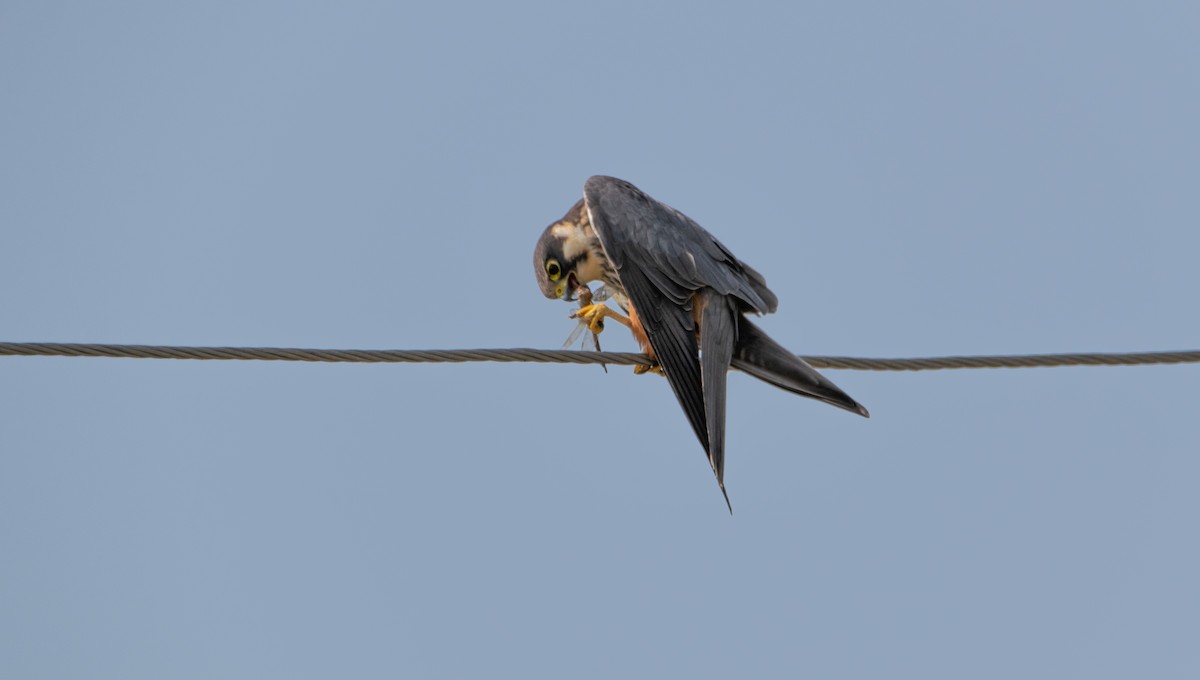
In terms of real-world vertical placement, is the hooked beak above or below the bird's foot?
above

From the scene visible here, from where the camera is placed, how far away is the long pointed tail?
409 centimetres

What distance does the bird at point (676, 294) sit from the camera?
4277 mm

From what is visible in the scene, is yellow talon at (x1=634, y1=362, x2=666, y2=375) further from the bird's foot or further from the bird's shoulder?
the bird's shoulder

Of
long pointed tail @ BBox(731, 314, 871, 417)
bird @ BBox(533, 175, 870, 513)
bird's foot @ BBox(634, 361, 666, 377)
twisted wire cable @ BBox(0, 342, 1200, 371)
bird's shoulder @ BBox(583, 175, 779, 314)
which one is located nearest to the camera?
twisted wire cable @ BBox(0, 342, 1200, 371)

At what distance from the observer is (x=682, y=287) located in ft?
15.6

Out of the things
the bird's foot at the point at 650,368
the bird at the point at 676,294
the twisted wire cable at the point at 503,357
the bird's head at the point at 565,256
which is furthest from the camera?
the bird's head at the point at 565,256

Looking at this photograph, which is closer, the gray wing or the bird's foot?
the gray wing

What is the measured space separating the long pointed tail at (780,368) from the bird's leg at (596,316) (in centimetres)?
53

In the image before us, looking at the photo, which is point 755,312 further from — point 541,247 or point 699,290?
point 541,247

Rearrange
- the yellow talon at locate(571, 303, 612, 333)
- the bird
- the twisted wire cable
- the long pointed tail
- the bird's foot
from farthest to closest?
the yellow talon at locate(571, 303, 612, 333)
the bird's foot
the bird
the long pointed tail
the twisted wire cable

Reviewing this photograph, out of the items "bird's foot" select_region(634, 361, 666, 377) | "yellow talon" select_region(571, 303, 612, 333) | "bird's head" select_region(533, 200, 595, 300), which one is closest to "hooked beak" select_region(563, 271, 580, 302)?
"bird's head" select_region(533, 200, 595, 300)

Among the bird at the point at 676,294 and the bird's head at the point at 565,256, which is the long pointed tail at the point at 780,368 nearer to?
the bird at the point at 676,294

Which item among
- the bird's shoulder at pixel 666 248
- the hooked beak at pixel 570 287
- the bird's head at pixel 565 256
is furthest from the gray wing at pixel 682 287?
the hooked beak at pixel 570 287

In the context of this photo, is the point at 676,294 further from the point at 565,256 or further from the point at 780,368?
the point at 565,256
